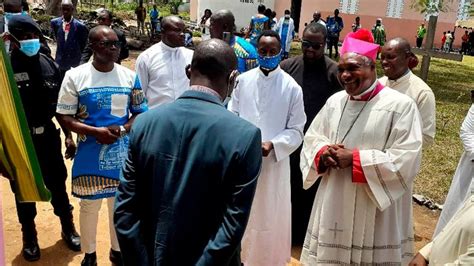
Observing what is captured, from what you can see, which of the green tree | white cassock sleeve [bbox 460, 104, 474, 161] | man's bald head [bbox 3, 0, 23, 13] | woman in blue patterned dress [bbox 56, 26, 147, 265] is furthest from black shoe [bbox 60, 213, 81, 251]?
the green tree

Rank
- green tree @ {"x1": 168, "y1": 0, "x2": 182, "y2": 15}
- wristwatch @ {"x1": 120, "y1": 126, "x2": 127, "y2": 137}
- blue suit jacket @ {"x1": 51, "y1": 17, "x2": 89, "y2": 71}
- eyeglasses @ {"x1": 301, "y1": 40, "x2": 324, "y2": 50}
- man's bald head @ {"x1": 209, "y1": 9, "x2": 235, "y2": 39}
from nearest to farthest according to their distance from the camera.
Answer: wristwatch @ {"x1": 120, "y1": 126, "x2": 127, "y2": 137}
eyeglasses @ {"x1": 301, "y1": 40, "x2": 324, "y2": 50}
man's bald head @ {"x1": 209, "y1": 9, "x2": 235, "y2": 39}
blue suit jacket @ {"x1": 51, "y1": 17, "x2": 89, "y2": 71}
green tree @ {"x1": 168, "y1": 0, "x2": 182, "y2": 15}

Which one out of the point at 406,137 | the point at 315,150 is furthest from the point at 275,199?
the point at 406,137

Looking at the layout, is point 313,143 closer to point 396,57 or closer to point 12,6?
point 396,57

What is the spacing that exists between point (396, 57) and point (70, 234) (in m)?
3.32

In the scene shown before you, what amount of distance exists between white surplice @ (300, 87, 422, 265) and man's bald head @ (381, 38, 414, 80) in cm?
100

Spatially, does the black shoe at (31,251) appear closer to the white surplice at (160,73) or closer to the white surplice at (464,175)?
the white surplice at (160,73)

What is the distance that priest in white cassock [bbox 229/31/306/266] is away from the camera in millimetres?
3605

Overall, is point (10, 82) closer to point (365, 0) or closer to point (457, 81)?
point (457, 81)

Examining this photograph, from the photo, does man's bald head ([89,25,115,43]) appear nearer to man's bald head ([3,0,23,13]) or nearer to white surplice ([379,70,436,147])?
white surplice ([379,70,436,147])

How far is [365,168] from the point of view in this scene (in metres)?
2.77

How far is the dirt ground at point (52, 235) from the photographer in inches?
152

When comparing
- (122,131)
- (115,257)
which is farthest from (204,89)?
(115,257)

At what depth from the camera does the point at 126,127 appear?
3.40 meters

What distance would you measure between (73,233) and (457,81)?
46.6 feet
